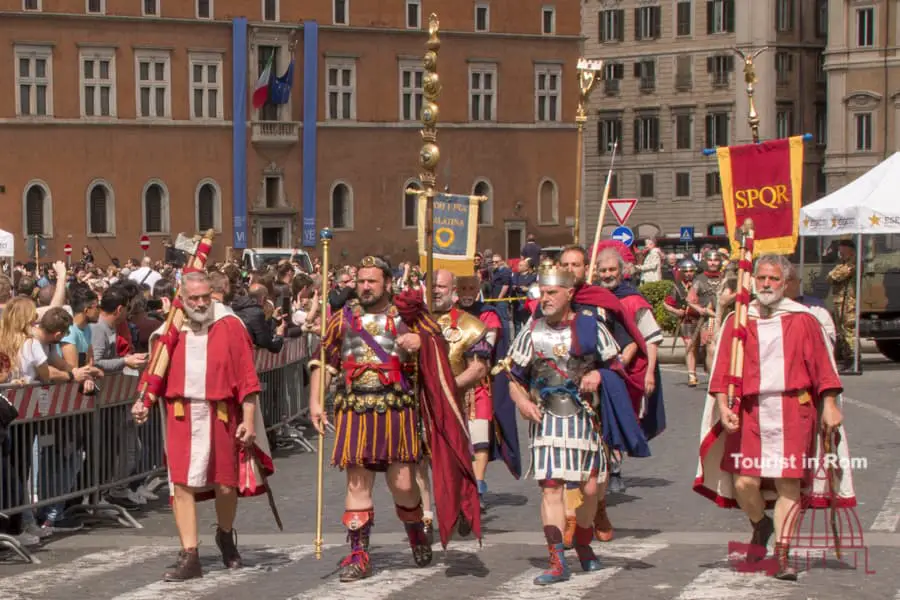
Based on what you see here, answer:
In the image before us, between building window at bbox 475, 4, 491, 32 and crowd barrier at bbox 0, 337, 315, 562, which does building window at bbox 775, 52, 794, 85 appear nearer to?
building window at bbox 475, 4, 491, 32

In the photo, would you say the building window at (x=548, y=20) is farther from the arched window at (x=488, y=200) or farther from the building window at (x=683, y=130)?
the building window at (x=683, y=130)

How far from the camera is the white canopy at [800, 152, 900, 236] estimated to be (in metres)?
25.3

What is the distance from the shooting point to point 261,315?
1662 centimetres

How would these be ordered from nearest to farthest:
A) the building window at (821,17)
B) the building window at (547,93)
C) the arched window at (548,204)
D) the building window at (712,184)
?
the arched window at (548,204), the building window at (547,93), the building window at (712,184), the building window at (821,17)

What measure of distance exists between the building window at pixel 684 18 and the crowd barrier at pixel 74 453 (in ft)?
248

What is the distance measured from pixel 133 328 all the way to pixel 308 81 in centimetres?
5488

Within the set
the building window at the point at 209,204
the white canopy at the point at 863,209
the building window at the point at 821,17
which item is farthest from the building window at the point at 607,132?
the white canopy at the point at 863,209

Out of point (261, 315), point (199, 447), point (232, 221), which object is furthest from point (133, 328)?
point (232, 221)

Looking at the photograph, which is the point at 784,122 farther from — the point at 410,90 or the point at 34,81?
the point at 34,81

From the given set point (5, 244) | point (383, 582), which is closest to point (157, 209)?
point (5, 244)

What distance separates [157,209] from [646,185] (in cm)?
2903

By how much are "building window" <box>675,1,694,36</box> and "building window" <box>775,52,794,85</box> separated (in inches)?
177

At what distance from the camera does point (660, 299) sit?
32594mm

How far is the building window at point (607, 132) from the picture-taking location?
8925cm
